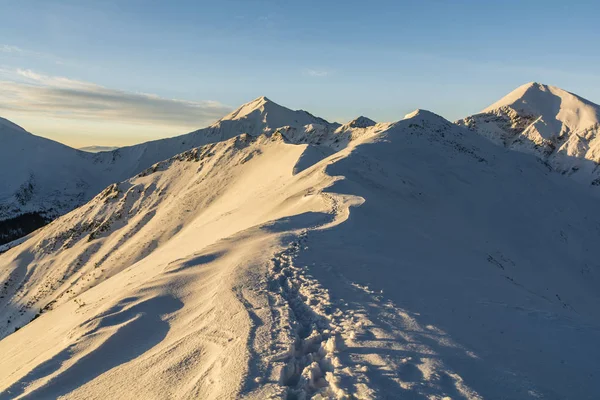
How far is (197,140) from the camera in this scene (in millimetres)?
190750

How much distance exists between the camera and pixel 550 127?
441 feet

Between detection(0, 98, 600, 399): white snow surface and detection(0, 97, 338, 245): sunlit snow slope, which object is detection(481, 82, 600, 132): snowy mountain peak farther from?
detection(0, 98, 600, 399): white snow surface

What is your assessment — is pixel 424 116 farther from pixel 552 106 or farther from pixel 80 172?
pixel 80 172

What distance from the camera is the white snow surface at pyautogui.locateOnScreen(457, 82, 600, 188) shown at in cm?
12031

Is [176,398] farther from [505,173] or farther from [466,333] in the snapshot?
[505,173]

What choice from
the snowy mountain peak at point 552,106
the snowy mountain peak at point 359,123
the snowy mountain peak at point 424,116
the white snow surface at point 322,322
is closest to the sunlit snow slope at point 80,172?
the snowy mountain peak at point 359,123

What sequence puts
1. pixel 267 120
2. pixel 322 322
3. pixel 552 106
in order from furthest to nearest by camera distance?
pixel 267 120 → pixel 552 106 → pixel 322 322

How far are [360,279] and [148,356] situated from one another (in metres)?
6.40

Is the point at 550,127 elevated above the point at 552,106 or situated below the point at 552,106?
below

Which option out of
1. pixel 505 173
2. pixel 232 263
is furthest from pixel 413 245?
pixel 505 173

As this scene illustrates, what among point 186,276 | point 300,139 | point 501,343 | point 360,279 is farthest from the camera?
point 300,139

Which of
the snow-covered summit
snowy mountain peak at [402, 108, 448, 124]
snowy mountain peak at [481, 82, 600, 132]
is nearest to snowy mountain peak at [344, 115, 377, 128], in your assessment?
snowy mountain peak at [402, 108, 448, 124]

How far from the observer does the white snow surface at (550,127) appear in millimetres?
120312

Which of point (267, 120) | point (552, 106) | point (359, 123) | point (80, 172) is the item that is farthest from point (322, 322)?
point (80, 172)
